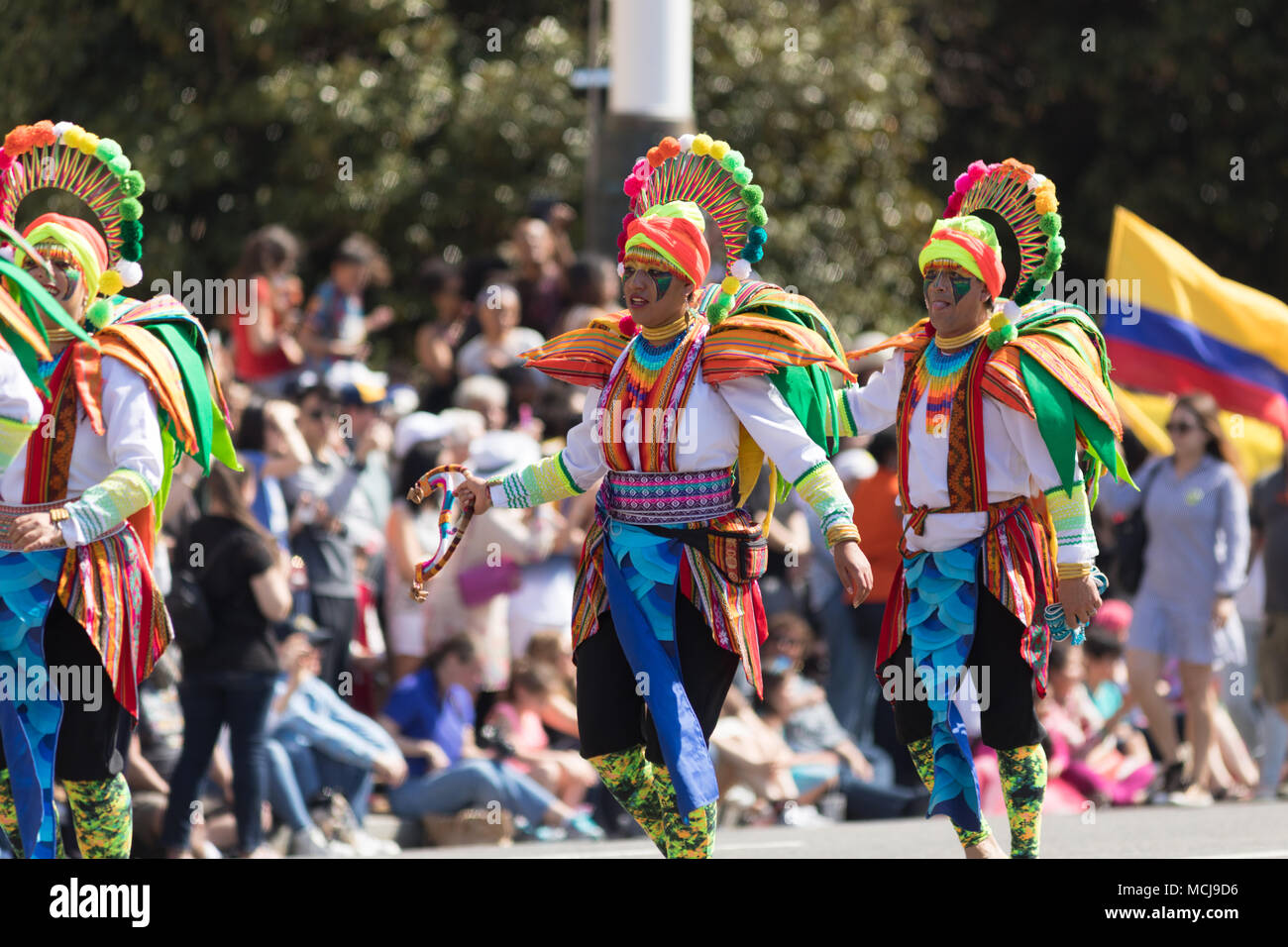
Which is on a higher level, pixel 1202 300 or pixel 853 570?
pixel 1202 300

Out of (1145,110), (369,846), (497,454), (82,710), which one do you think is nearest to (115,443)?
(82,710)

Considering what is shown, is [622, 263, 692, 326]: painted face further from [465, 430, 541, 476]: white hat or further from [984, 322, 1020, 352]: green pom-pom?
[465, 430, 541, 476]: white hat

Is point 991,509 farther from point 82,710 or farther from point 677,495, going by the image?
point 82,710

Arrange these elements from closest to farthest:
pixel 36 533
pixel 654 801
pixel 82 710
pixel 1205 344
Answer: pixel 36 533 < pixel 82 710 < pixel 654 801 < pixel 1205 344

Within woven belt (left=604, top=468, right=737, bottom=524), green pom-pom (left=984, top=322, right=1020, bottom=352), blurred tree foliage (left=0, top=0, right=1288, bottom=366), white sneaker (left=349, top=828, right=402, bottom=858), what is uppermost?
blurred tree foliage (left=0, top=0, right=1288, bottom=366)

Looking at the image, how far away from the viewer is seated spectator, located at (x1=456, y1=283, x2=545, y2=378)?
1077cm

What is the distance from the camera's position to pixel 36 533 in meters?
5.96

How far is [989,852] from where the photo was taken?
21.1 feet

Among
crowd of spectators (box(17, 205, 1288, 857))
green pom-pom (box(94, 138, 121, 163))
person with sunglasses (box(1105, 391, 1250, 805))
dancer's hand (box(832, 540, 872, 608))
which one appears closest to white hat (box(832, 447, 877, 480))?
crowd of spectators (box(17, 205, 1288, 857))

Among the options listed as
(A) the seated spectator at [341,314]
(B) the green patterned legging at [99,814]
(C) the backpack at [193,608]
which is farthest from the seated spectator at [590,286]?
(B) the green patterned legging at [99,814]

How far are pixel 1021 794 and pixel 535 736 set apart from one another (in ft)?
10.9

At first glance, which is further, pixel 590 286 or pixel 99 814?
pixel 590 286

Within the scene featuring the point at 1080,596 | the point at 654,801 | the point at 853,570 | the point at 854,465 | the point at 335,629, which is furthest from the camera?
the point at 854,465

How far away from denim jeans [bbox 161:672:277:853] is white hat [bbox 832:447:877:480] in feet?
11.4
